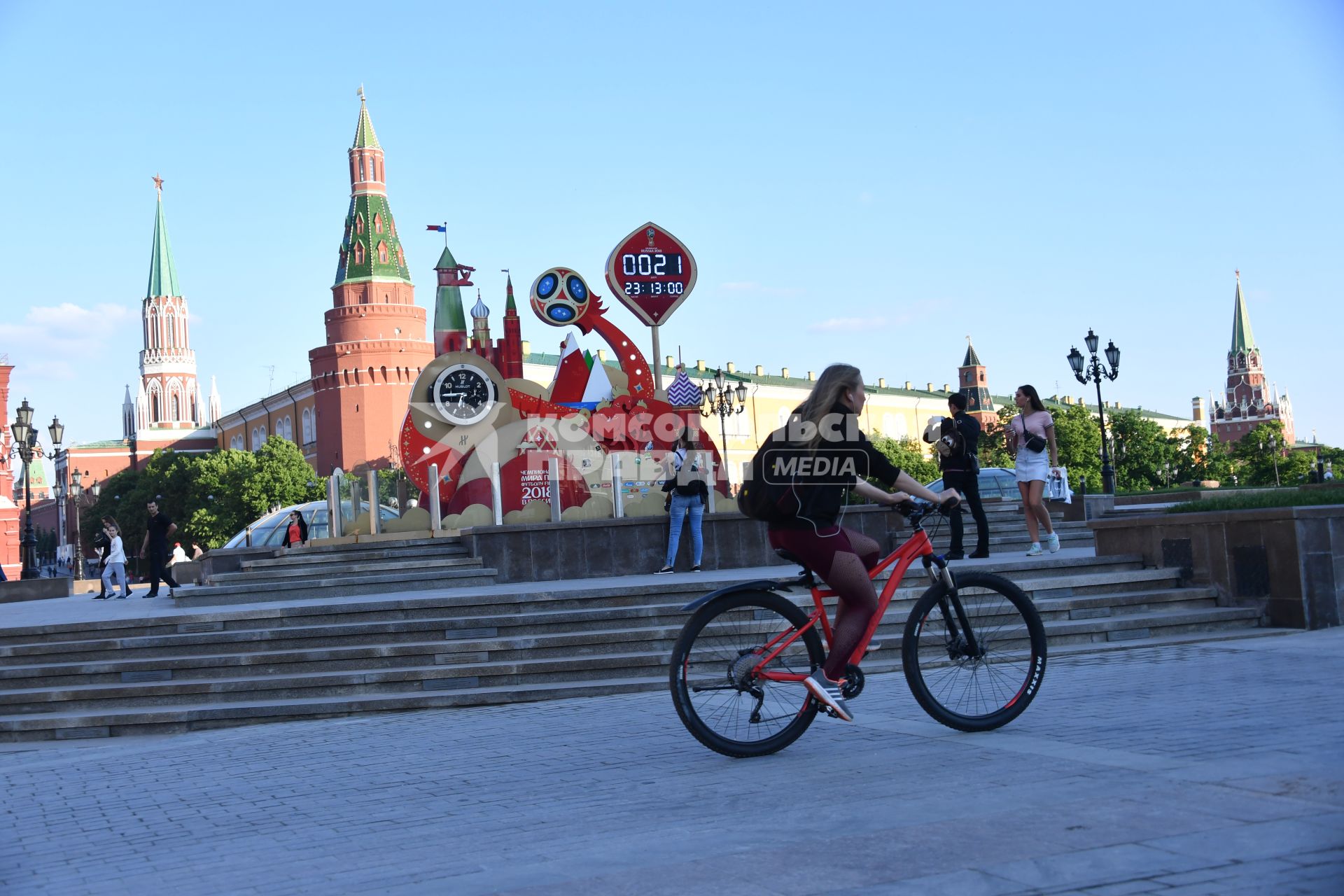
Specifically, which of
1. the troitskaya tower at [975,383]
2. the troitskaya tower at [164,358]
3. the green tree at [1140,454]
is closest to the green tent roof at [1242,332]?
the troitskaya tower at [975,383]

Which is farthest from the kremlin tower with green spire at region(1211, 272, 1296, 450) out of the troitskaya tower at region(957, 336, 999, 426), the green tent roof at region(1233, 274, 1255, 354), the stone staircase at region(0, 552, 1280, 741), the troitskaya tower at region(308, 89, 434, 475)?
the stone staircase at region(0, 552, 1280, 741)

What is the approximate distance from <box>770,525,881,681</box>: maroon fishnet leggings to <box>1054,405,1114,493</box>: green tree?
87633 millimetres

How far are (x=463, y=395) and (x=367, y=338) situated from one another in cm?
7383

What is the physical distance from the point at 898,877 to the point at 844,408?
2818mm

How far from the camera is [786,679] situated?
6.25 m

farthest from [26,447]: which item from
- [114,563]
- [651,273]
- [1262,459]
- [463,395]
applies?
[1262,459]

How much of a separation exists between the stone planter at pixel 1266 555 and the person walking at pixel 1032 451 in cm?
140

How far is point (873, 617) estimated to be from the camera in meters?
6.28

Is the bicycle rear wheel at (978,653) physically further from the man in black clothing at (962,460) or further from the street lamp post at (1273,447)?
the street lamp post at (1273,447)

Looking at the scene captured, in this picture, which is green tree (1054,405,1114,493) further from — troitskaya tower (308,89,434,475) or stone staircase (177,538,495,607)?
stone staircase (177,538,495,607)

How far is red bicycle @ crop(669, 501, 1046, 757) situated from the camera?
619 centimetres

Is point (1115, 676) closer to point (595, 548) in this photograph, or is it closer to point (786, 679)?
point (786, 679)

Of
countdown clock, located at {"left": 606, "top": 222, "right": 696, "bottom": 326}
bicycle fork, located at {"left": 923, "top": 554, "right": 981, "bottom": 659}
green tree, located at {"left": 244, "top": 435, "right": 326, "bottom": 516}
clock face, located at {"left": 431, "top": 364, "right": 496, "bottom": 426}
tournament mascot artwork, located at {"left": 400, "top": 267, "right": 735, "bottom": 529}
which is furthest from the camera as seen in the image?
green tree, located at {"left": 244, "top": 435, "right": 326, "bottom": 516}

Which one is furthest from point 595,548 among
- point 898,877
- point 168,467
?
point 168,467
